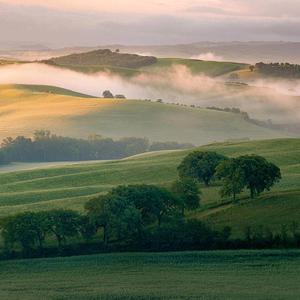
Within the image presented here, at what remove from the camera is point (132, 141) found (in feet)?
550

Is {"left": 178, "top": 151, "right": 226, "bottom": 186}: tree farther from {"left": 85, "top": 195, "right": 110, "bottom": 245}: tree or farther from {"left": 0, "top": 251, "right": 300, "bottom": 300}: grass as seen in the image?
{"left": 0, "top": 251, "right": 300, "bottom": 300}: grass

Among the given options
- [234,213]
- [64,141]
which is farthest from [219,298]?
[64,141]

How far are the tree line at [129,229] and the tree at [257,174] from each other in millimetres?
4996

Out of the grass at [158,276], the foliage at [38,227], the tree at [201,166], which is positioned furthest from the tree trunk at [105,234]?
the tree at [201,166]

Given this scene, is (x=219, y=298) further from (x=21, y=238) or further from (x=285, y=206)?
(x=285, y=206)

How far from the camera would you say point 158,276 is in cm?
5141

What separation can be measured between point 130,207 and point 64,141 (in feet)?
319

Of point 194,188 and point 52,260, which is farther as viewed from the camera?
point 194,188

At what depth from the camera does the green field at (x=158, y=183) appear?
69125mm

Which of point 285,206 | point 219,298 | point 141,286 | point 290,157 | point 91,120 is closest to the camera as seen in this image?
point 219,298

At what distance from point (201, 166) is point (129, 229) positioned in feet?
85.2

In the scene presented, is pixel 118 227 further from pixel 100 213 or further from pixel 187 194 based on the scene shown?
pixel 187 194

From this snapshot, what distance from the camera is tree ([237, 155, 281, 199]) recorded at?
245ft

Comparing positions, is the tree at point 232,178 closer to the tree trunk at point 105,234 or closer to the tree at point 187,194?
the tree at point 187,194
